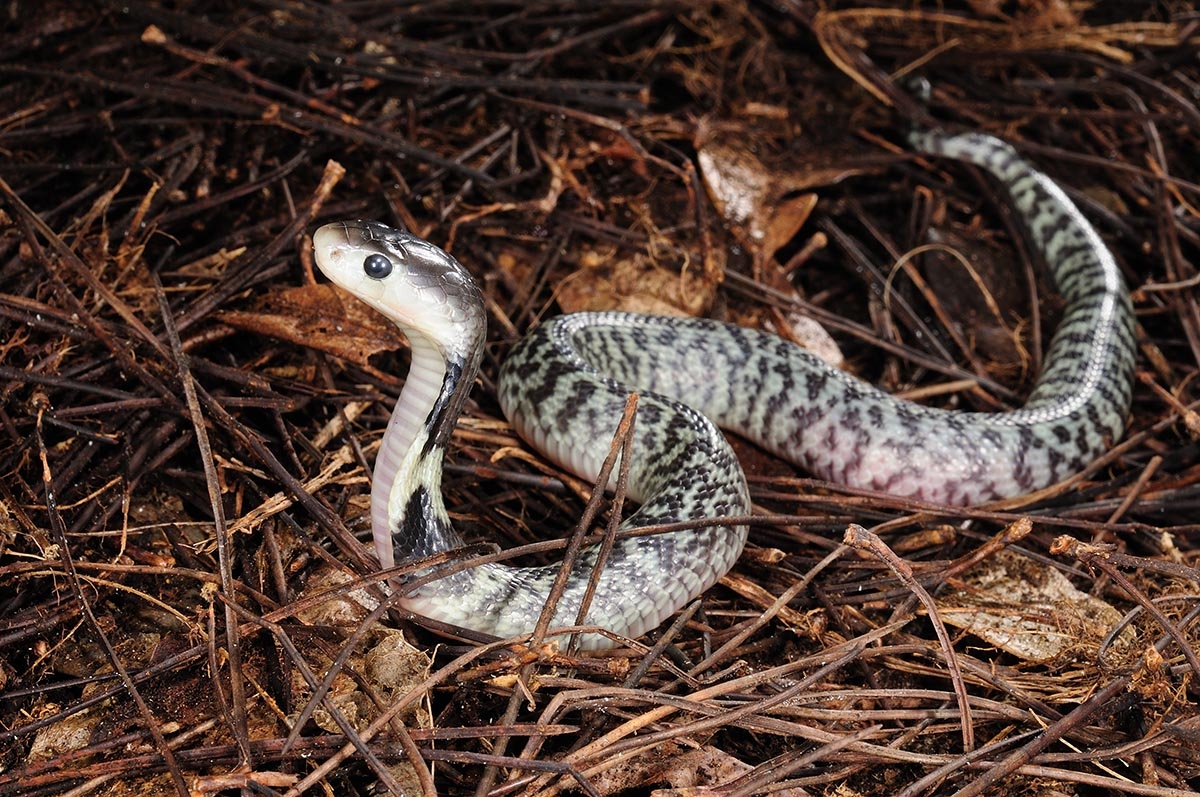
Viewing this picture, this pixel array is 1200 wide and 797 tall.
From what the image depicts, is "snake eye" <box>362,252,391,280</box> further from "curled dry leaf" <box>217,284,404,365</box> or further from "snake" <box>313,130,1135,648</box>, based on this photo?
"curled dry leaf" <box>217,284,404,365</box>

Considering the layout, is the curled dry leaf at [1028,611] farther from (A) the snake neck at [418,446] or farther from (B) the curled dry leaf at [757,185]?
(B) the curled dry leaf at [757,185]

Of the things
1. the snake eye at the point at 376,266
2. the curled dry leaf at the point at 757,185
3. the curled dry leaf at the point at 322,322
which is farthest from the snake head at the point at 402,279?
the curled dry leaf at the point at 757,185

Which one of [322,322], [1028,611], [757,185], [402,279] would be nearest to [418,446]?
[402,279]

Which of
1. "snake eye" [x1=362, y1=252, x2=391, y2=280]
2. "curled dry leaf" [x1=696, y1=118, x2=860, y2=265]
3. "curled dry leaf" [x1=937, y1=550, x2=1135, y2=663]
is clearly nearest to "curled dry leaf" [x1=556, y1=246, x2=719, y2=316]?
"curled dry leaf" [x1=696, y1=118, x2=860, y2=265]

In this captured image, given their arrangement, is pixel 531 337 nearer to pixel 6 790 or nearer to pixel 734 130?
pixel 734 130

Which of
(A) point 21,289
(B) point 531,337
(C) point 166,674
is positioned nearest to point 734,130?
(B) point 531,337

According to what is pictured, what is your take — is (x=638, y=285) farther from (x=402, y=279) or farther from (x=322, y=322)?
(x=402, y=279)
